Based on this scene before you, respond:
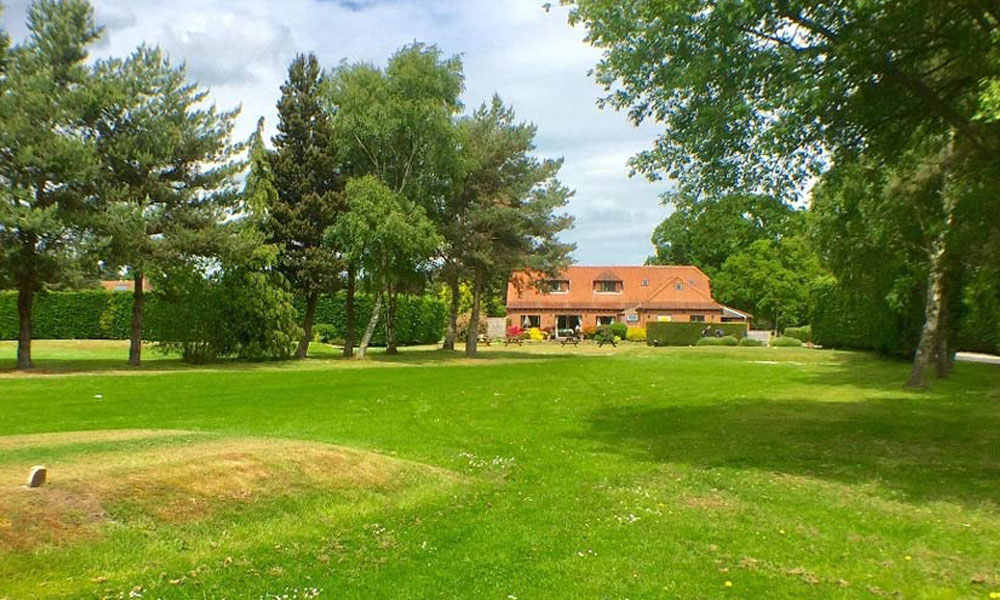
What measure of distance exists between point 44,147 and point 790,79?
24.7m

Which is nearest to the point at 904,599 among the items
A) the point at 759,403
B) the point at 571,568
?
the point at 571,568

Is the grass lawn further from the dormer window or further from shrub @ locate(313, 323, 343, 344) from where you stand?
the dormer window

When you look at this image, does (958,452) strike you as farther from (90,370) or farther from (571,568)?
(90,370)

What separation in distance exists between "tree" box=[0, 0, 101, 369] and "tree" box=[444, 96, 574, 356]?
19.4 m

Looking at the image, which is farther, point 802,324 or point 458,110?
point 802,324

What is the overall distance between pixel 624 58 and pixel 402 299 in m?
42.1

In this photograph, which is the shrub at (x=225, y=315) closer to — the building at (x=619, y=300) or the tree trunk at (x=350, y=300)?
the tree trunk at (x=350, y=300)

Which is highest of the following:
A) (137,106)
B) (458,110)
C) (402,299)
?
(458,110)

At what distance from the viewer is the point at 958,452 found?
12.5 m

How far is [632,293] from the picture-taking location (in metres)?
77.6

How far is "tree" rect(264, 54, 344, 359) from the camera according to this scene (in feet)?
114

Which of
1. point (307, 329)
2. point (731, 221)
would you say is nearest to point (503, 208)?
point (307, 329)

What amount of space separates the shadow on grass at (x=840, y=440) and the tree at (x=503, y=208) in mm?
23243

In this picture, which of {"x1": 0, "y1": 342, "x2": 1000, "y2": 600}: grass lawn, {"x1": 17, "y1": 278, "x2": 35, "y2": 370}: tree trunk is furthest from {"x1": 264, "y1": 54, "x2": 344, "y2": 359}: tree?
{"x1": 0, "y1": 342, "x2": 1000, "y2": 600}: grass lawn
